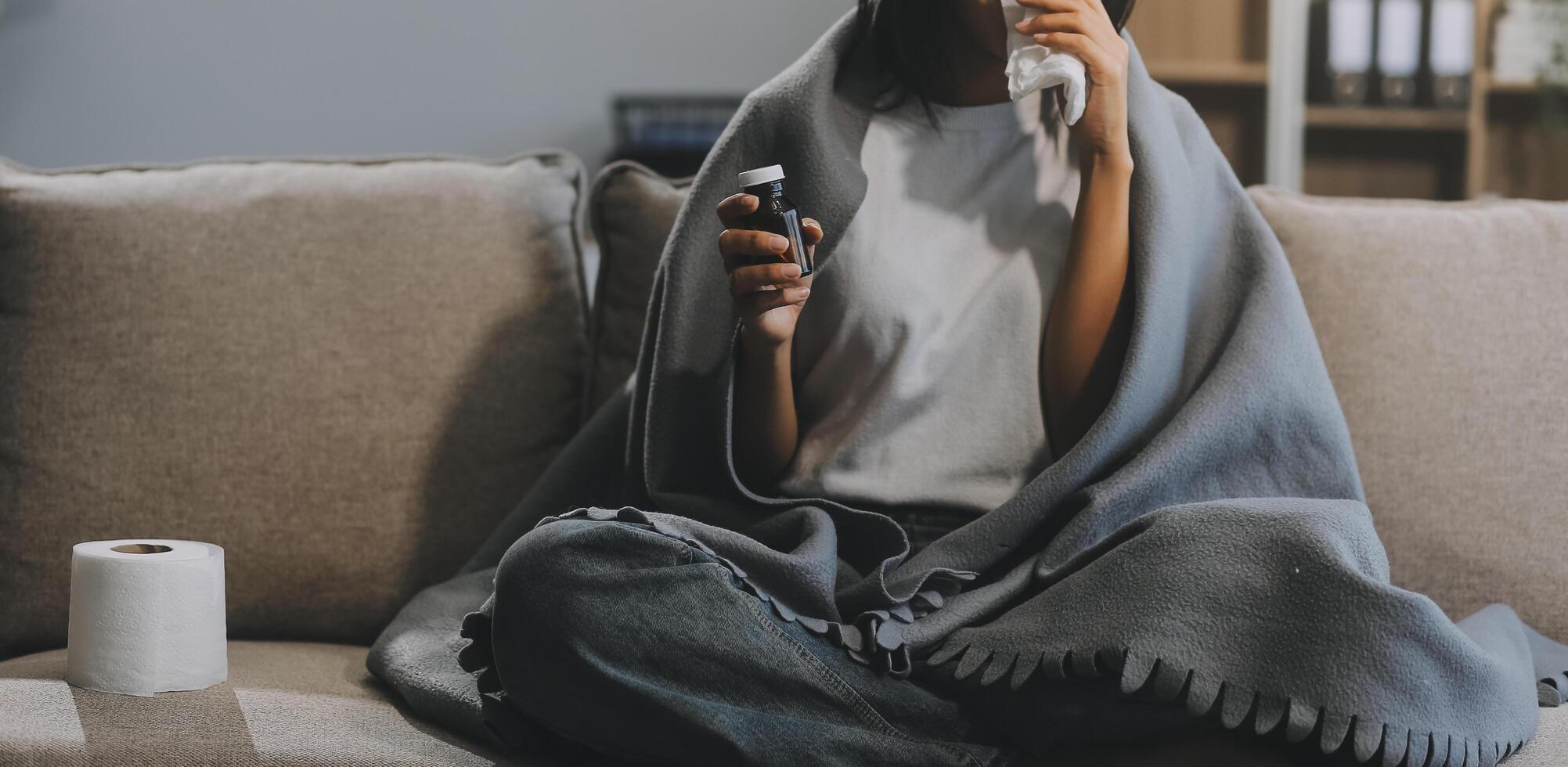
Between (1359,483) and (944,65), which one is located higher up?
(944,65)

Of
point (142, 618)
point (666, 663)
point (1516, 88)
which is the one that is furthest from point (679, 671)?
point (1516, 88)

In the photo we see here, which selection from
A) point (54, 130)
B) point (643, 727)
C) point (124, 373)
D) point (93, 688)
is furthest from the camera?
point (54, 130)

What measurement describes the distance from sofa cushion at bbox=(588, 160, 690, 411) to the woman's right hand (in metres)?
0.33

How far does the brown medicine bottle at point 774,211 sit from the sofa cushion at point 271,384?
436 mm

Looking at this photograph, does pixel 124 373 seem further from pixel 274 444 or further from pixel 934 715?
pixel 934 715

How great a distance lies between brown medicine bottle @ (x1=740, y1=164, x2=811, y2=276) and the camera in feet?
3.16

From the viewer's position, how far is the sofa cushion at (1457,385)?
119 centimetres

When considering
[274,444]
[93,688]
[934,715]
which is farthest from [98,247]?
[934,715]

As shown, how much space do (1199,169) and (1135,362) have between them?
23cm

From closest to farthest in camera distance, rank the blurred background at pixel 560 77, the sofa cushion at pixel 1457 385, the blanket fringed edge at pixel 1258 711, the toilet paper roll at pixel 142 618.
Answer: the blanket fringed edge at pixel 1258 711 → the toilet paper roll at pixel 142 618 → the sofa cushion at pixel 1457 385 → the blurred background at pixel 560 77

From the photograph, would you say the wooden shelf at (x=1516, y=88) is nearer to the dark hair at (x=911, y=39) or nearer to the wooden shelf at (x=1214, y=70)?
the wooden shelf at (x=1214, y=70)

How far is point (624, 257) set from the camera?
139cm

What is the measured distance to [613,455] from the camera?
1.26 m

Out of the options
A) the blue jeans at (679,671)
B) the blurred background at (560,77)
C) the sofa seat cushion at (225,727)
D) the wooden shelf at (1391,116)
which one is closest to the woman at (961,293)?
the blue jeans at (679,671)
